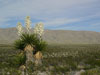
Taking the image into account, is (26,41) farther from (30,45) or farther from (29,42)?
(30,45)

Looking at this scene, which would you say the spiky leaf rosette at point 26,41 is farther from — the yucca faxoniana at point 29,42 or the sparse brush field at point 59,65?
the sparse brush field at point 59,65

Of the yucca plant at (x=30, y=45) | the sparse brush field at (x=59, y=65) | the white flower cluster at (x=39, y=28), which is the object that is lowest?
the sparse brush field at (x=59, y=65)

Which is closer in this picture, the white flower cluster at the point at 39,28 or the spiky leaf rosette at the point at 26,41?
the spiky leaf rosette at the point at 26,41

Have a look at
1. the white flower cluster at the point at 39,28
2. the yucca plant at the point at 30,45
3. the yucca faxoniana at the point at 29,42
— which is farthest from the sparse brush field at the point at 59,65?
the white flower cluster at the point at 39,28

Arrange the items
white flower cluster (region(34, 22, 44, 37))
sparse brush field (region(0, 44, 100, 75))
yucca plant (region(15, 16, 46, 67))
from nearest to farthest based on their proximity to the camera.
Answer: sparse brush field (region(0, 44, 100, 75)) → yucca plant (region(15, 16, 46, 67)) → white flower cluster (region(34, 22, 44, 37))

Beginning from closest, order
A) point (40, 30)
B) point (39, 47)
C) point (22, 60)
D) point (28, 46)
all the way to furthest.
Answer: point (22, 60), point (28, 46), point (39, 47), point (40, 30)

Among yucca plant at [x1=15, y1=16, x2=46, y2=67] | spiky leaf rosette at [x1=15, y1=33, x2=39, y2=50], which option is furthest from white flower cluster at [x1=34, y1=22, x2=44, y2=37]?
spiky leaf rosette at [x1=15, y1=33, x2=39, y2=50]

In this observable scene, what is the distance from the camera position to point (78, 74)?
31.2 ft

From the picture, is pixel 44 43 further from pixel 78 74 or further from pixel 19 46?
pixel 78 74

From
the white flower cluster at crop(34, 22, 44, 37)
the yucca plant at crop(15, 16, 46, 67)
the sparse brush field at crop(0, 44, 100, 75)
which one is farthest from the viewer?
the white flower cluster at crop(34, 22, 44, 37)

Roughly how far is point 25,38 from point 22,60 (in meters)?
2.01

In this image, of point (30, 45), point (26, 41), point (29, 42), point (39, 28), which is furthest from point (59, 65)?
point (39, 28)

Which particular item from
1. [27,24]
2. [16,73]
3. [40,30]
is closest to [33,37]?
[16,73]

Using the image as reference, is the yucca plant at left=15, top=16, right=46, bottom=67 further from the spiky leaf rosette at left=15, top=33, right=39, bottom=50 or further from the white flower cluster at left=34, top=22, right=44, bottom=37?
the white flower cluster at left=34, top=22, right=44, bottom=37
